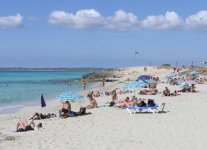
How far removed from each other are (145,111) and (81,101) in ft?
38.1

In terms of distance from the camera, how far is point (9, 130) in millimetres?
17281

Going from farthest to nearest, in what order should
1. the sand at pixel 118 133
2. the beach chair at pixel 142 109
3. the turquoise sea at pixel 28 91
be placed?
the turquoise sea at pixel 28 91, the beach chair at pixel 142 109, the sand at pixel 118 133

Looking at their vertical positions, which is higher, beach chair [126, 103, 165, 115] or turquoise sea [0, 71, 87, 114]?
beach chair [126, 103, 165, 115]

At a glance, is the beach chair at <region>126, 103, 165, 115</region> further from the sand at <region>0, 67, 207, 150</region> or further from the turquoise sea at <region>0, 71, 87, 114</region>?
the turquoise sea at <region>0, 71, 87, 114</region>

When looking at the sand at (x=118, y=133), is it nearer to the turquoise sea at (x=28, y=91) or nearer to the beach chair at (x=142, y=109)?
the beach chair at (x=142, y=109)

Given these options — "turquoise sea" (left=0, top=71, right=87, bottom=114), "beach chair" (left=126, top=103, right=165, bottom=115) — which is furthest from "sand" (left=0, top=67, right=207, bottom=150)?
"turquoise sea" (left=0, top=71, right=87, bottom=114)

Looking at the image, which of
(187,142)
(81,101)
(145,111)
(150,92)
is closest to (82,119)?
(145,111)

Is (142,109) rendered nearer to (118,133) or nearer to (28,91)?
(118,133)

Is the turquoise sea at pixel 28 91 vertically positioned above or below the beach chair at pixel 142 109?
below

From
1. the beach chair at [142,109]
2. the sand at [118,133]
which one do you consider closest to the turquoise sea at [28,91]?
the beach chair at [142,109]

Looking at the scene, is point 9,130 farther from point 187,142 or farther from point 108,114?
point 187,142

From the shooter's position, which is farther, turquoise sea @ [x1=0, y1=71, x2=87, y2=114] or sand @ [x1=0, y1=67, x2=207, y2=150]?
turquoise sea @ [x1=0, y1=71, x2=87, y2=114]

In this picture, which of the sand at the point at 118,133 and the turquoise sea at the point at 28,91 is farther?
the turquoise sea at the point at 28,91

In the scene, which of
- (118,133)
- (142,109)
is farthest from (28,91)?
(118,133)
